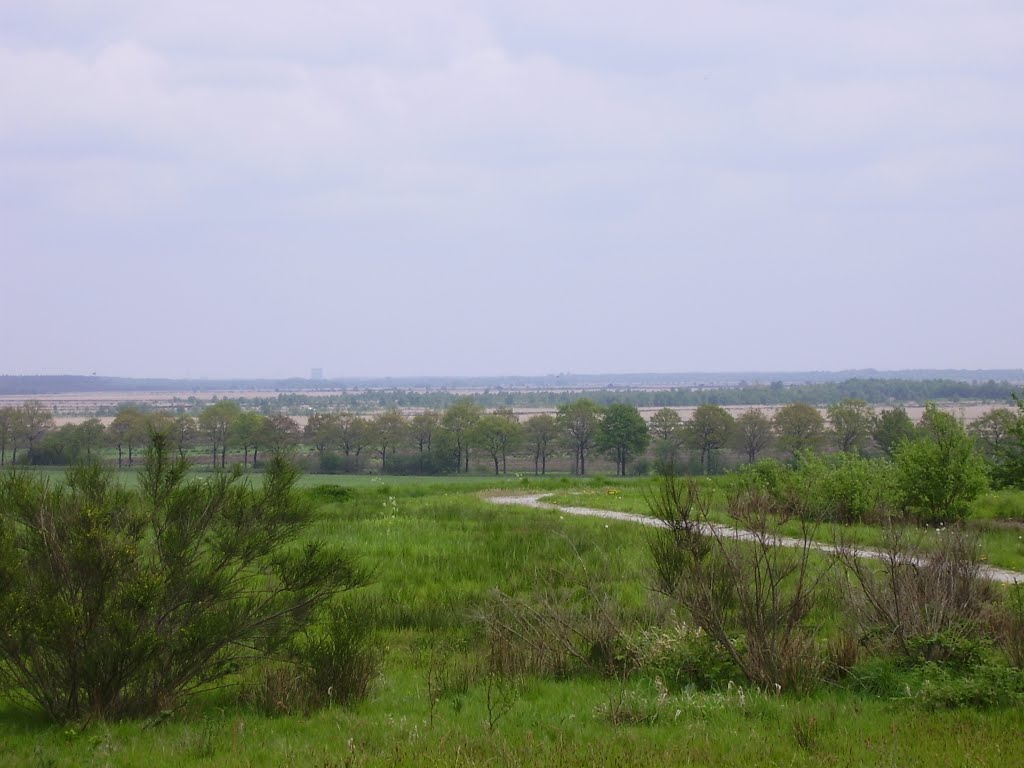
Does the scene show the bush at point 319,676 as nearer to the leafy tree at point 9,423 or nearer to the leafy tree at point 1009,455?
the leafy tree at point 1009,455

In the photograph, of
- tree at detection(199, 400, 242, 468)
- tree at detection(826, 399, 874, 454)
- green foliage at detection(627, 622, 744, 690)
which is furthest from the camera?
tree at detection(826, 399, 874, 454)

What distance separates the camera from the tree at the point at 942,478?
17.8 metres

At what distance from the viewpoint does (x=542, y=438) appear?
3204 inches

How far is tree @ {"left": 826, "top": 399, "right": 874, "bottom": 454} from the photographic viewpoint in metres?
66.1

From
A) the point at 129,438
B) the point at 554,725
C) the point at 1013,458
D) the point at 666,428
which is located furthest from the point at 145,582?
the point at 666,428

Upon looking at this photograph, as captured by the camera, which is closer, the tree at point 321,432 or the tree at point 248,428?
the tree at point 248,428

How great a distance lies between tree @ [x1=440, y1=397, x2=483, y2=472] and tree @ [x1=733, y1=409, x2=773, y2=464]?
75.1ft

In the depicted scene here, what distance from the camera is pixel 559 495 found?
94.0 feet

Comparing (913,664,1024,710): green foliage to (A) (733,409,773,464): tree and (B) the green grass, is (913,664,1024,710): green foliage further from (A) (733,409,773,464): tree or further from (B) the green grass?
(A) (733,409,773,464): tree

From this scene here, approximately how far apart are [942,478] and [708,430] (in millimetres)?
53500

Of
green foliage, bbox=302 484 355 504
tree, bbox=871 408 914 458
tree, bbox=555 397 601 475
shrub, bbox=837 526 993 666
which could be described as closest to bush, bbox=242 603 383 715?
shrub, bbox=837 526 993 666

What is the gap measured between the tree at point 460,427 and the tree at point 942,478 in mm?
58279

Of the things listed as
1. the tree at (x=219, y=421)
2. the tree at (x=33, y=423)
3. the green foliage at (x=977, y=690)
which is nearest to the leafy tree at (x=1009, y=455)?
the green foliage at (x=977, y=690)

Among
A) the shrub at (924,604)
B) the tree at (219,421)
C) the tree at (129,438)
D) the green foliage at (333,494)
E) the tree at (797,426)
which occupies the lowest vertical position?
the tree at (797,426)
